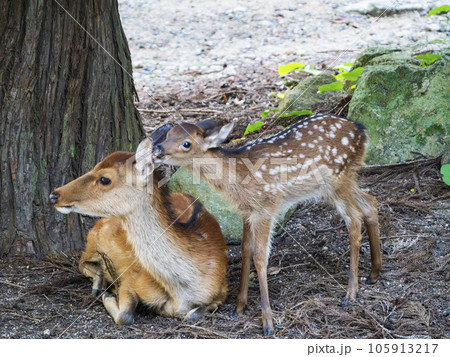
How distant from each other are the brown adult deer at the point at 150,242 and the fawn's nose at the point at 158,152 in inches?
5.2

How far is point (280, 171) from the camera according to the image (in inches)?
179

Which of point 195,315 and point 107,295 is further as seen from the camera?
point 107,295

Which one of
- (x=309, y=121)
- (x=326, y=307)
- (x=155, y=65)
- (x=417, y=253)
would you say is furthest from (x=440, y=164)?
(x=155, y=65)

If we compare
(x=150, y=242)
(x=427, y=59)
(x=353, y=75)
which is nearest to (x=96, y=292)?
Answer: (x=150, y=242)

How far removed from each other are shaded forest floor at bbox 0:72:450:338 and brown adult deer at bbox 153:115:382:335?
0.81ft

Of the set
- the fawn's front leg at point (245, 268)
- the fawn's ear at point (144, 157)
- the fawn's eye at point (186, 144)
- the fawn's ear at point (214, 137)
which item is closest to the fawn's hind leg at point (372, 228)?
the fawn's front leg at point (245, 268)

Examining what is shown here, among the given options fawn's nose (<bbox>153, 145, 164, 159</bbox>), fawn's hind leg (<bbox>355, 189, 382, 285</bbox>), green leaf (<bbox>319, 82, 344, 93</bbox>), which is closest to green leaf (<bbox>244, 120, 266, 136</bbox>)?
green leaf (<bbox>319, 82, 344, 93</bbox>)

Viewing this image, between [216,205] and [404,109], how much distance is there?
229 centimetres

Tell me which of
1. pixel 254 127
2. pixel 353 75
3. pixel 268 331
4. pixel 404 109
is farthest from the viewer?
pixel 353 75

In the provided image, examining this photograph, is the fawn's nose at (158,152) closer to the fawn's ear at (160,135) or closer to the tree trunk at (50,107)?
the fawn's ear at (160,135)

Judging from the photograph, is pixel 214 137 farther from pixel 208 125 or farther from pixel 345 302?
pixel 345 302

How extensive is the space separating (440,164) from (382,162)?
56 centimetres

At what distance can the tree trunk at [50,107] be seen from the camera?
4.75 metres

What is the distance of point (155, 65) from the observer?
1051 centimetres
